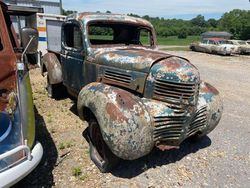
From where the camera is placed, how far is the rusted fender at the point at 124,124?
3.48 metres

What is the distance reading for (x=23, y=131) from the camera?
9.97ft

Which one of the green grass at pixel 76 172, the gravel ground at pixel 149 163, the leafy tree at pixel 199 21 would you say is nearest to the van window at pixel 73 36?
the gravel ground at pixel 149 163

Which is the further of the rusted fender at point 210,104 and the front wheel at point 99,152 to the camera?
the rusted fender at point 210,104

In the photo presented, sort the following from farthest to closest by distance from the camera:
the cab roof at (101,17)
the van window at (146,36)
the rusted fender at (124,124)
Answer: the van window at (146,36) → the cab roof at (101,17) → the rusted fender at (124,124)

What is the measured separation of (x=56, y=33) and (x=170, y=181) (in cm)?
1142

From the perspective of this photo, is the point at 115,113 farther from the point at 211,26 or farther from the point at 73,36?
the point at 211,26

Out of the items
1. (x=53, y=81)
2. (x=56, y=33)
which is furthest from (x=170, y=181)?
(x=56, y=33)

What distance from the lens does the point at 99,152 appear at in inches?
167

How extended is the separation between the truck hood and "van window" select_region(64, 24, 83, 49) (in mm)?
670

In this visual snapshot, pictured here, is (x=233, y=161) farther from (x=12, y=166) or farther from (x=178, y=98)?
(x=12, y=166)

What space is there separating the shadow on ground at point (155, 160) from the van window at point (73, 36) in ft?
7.54

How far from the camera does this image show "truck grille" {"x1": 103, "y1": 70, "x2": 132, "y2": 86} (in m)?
4.24

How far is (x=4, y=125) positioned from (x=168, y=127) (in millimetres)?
1959

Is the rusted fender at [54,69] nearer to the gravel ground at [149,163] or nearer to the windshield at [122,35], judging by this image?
the gravel ground at [149,163]
